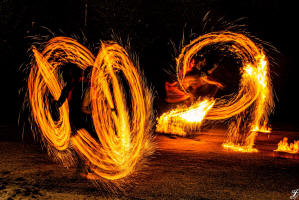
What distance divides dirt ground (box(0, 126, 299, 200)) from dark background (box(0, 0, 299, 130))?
6.82 metres

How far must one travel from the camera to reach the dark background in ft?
52.9

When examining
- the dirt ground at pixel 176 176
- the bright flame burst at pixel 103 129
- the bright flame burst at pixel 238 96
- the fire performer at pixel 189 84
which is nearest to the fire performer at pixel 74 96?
the bright flame burst at pixel 103 129

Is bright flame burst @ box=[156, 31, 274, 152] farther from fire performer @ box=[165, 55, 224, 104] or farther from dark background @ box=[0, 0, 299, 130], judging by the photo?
dark background @ box=[0, 0, 299, 130]

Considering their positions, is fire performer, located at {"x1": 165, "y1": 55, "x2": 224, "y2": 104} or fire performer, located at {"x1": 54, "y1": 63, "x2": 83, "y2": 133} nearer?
fire performer, located at {"x1": 54, "y1": 63, "x2": 83, "y2": 133}

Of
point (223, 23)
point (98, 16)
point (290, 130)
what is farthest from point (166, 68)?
point (290, 130)

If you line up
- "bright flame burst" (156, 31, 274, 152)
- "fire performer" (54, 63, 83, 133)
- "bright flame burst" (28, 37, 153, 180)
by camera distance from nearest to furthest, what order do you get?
"fire performer" (54, 63, 83, 133), "bright flame burst" (28, 37, 153, 180), "bright flame burst" (156, 31, 274, 152)

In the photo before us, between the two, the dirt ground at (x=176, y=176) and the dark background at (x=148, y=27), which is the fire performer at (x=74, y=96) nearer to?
the dirt ground at (x=176, y=176)

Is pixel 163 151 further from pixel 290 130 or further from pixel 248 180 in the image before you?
pixel 290 130

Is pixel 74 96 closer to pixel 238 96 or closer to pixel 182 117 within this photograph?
pixel 182 117

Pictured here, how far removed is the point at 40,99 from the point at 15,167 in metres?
1.90

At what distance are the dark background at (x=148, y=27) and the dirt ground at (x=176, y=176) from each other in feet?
22.4

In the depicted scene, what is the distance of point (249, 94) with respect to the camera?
1171 centimetres

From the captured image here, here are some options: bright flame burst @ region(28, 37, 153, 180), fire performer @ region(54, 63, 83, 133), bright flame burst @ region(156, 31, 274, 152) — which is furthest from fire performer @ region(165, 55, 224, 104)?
fire performer @ region(54, 63, 83, 133)

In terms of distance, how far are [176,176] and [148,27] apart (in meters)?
12.9
